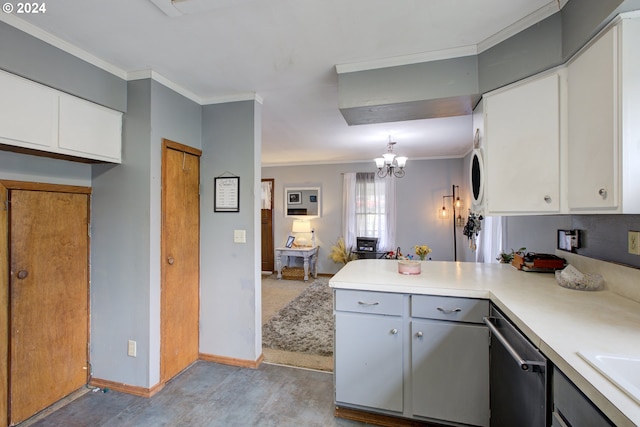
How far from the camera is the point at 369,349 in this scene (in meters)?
1.71

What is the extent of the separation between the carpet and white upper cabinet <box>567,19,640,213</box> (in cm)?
228

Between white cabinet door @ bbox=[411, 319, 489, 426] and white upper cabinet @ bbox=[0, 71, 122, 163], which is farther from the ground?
white upper cabinet @ bbox=[0, 71, 122, 163]

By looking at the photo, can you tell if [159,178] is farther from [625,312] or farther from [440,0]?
[625,312]

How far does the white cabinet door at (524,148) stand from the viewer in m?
1.53

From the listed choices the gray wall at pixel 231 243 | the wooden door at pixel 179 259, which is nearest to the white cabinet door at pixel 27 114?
the wooden door at pixel 179 259

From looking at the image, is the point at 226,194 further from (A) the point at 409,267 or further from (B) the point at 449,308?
(B) the point at 449,308

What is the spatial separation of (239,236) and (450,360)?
71.1 inches

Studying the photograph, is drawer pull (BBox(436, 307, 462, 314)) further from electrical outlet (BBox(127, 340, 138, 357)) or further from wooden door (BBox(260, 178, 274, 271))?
wooden door (BBox(260, 178, 274, 271))

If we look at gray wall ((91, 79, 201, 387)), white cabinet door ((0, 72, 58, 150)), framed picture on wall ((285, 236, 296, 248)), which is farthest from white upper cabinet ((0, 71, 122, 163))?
framed picture on wall ((285, 236, 296, 248))

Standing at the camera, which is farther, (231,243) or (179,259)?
(231,243)

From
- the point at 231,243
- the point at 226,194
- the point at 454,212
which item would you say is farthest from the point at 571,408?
the point at 454,212

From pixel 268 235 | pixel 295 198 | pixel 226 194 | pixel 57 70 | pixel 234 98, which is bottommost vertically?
pixel 268 235

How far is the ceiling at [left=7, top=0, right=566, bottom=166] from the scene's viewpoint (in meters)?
1.46

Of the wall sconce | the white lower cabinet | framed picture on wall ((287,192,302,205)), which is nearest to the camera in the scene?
the white lower cabinet
